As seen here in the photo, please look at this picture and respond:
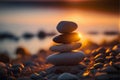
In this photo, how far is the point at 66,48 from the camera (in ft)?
49.5

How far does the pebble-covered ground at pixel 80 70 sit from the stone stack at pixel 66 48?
244 mm

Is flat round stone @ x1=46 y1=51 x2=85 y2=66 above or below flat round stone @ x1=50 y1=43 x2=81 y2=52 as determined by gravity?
below

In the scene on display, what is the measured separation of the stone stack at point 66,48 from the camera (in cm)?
1498

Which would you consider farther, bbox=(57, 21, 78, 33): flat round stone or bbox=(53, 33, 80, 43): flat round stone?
bbox=(53, 33, 80, 43): flat round stone

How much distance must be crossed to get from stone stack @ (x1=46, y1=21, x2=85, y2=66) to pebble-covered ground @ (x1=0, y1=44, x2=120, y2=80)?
244 mm

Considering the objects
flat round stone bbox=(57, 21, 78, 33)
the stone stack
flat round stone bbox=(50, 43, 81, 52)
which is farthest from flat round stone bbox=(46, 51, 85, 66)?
flat round stone bbox=(57, 21, 78, 33)

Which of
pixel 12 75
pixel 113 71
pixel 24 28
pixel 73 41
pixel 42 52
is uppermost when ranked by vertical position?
pixel 24 28

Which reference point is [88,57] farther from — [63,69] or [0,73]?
[0,73]

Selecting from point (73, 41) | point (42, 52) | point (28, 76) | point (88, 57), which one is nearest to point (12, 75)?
point (28, 76)

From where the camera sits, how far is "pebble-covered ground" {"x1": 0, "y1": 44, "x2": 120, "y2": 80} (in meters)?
13.0

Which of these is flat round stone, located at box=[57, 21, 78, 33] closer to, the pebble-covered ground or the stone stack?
the stone stack

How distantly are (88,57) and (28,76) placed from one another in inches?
143

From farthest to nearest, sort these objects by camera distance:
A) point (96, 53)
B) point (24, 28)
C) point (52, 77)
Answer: point (24, 28), point (96, 53), point (52, 77)

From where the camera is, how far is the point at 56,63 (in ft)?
49.9
